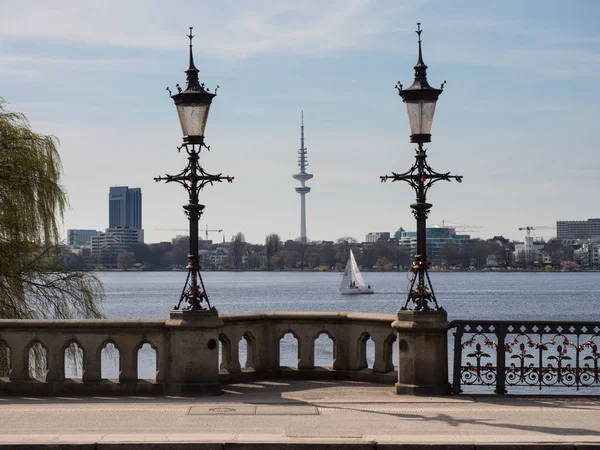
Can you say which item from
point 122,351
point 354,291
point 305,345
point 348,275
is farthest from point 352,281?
point 122,351

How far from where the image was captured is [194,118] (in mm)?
16344

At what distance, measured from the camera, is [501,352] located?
15.3 m

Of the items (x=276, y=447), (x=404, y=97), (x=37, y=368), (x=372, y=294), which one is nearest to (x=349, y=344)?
(x=404, y=97)

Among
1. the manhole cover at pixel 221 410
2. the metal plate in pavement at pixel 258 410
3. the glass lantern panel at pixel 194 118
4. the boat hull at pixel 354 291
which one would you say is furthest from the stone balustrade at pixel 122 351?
the boat hull at pixel 354 291

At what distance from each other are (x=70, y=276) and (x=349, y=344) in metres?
11.7

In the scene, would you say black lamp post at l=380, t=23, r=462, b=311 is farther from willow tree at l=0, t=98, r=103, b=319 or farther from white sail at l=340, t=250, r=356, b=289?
white sail at l=340, t=250, r=356, b=289

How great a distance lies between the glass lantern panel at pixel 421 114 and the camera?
52.9 feet

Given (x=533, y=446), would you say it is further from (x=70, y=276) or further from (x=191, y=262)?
(x=70, y=276)

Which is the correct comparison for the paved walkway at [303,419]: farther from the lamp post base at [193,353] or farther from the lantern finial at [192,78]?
the lantern finial at [192,78]

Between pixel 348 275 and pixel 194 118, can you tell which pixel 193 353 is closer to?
pixel 194 118

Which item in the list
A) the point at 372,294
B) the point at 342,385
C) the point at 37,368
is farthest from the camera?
the point at 372,294

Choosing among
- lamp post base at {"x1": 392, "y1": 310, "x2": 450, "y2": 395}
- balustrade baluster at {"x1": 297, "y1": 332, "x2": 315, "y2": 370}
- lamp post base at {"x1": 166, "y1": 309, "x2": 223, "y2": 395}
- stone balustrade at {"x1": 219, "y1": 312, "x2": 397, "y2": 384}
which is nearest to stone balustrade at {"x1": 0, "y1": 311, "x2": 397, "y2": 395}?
lamp post base at {"x1": 166, "y1": 309, "x2": 223, "y2": 395}

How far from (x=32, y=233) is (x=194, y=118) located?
1069cm

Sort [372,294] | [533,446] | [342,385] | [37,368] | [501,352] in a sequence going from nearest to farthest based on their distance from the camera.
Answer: [533,446] → [501,352] → [342,385] → [37,368] → [372,294]
